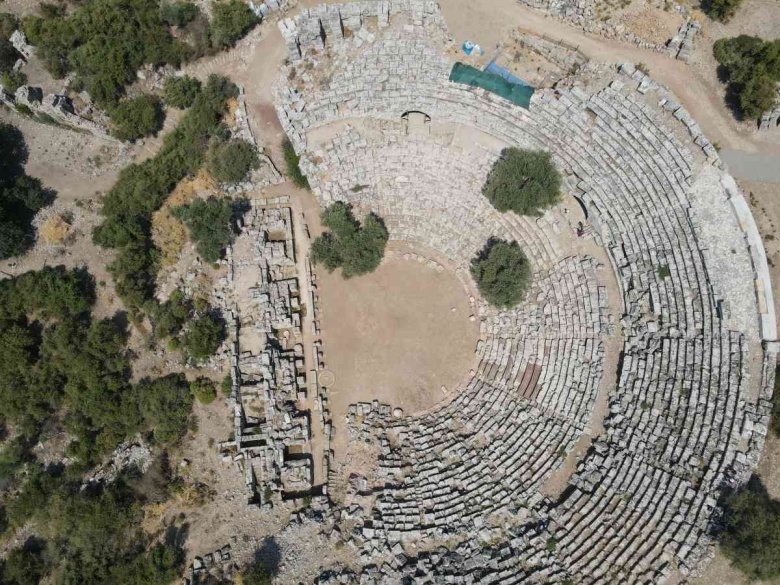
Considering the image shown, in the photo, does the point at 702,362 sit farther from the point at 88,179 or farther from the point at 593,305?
the point at 88,179

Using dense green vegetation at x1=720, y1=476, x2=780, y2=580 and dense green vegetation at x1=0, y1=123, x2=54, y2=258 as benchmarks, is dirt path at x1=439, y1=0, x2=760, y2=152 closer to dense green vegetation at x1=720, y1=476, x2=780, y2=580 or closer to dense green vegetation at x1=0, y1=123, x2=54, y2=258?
dense green vegetation at x1=720, y1=476, x2=780, y2=580

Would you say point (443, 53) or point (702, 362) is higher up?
point (443, 53)

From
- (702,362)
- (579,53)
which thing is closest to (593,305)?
(702,362)

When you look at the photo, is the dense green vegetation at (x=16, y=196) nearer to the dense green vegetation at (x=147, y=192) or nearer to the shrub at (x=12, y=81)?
the shrub at (x=12, y=81)

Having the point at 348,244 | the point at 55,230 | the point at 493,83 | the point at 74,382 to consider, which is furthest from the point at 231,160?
the point at 74,382

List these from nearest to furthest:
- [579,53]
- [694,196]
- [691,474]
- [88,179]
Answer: [691,474], [694,196], [579,53], [88,179]

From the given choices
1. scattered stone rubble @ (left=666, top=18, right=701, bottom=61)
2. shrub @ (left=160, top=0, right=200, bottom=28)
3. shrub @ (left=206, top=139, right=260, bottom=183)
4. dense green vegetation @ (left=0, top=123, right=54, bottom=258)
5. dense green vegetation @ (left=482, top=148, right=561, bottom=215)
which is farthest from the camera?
dense green vegetation @ (left=0, top=123, right=54, bottom=258)

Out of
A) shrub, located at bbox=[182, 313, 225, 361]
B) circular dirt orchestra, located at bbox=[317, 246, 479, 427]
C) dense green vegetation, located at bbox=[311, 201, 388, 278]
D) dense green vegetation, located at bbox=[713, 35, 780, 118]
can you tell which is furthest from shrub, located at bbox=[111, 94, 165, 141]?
dense green vegetation, located at bbox=[713, 35, 780, 118]
